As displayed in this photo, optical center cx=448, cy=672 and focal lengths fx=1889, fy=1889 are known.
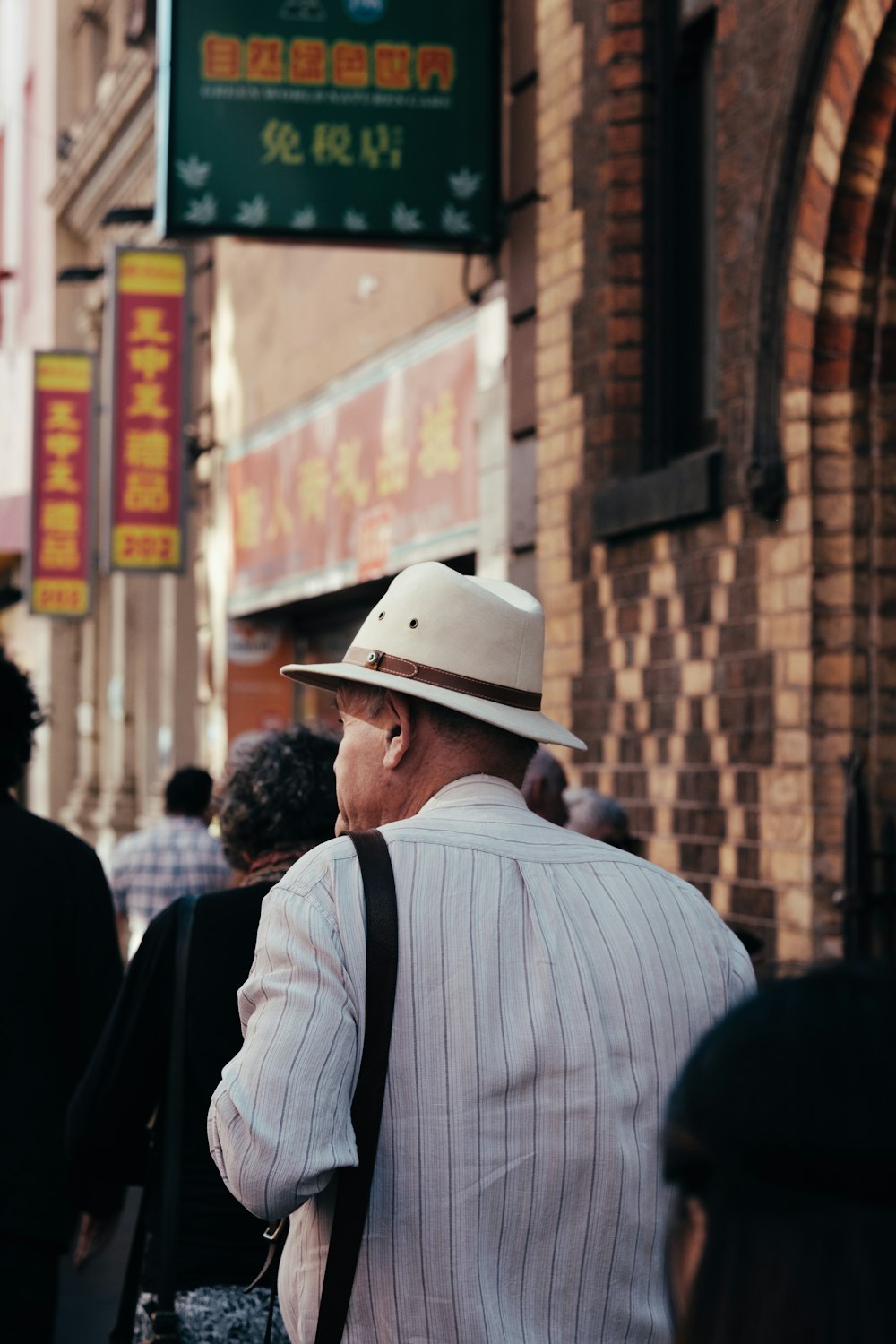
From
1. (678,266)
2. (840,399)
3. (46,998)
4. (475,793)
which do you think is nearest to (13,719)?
(46,998)

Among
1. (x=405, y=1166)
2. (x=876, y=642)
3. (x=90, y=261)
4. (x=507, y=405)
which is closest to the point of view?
(x=405, y=1166)

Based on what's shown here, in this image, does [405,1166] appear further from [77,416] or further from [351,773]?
[77,416]

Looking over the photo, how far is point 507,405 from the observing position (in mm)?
8734

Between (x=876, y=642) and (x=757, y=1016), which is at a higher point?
(x=876, y=642)

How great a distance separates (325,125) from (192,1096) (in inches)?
243

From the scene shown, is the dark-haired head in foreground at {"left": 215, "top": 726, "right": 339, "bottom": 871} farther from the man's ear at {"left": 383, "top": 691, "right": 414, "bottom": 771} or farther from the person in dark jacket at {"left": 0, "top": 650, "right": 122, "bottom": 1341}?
the man's ear at {"left": 383, "top": 691, "right": 414, "bottom": 771}

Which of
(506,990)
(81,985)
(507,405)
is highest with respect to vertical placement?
(507,405)

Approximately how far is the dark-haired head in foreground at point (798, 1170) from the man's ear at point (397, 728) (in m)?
1.50

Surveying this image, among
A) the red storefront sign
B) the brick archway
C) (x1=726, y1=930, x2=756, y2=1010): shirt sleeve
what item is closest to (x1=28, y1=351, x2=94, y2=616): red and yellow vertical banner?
the red storefront sign

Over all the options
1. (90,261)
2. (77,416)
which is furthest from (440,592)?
(90,261)

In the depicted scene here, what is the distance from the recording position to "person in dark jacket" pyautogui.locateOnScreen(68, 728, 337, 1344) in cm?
329

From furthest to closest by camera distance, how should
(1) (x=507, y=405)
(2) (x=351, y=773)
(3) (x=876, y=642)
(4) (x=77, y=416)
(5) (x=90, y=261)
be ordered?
(5) (x=90, y=261), (4) (x=77, y=416), (1) (x=507, y=405), (3) (x=876, y=642), (2) (x=351, y=773)

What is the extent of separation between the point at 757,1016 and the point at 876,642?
17.2 ft

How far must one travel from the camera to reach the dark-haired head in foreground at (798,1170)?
0.86m
